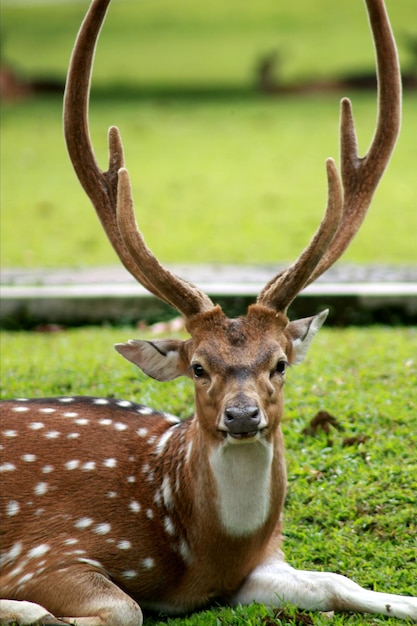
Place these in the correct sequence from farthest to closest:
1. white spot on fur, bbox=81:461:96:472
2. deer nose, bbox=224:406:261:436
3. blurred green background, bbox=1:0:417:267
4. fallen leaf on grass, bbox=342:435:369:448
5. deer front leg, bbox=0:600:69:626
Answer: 1. blurred green background, bbox=1:0:417:267
2. fallen leaf on grass, bbox=342:435:369:448
3. white spot on fur, bbox=81:461:96:472
4. deer front leg, bbox=0:600:69:626
5. deer nose, bbox=224:406:261:436

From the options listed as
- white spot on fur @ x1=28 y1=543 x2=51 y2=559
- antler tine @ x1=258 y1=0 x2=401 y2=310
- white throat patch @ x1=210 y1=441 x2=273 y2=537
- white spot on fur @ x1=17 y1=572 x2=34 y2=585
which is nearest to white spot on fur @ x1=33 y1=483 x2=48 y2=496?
white spot on fur @ x1=28 y1=543 x2=51 y2=559

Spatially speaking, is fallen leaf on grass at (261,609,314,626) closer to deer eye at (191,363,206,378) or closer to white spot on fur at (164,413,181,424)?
deer eye at (191,363,206,378)

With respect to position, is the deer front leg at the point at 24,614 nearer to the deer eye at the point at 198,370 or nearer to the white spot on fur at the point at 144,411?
the deer eye at the point at 198,370

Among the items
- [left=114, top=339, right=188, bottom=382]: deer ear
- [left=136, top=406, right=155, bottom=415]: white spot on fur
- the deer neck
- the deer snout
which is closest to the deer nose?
the deer snout

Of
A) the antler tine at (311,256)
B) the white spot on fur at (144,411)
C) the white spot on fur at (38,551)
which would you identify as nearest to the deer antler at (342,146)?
the antler tine at (311,256)

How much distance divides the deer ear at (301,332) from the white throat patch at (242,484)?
45cm

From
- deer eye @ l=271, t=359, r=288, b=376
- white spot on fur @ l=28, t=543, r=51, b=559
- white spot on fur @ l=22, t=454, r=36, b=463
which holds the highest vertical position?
deer eye @ l=271, t=359, r=288, b=376

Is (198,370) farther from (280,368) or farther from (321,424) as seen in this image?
(321,424)

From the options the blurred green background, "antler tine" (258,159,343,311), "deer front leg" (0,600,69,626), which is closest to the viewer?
"deer front leg" (0,600,69,626)

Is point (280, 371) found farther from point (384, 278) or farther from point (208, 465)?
point (384, 278)

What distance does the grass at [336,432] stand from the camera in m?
4.89

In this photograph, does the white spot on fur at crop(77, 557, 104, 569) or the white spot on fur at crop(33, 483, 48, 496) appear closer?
the white spot on fur at crop(77, 557, 104, 569)

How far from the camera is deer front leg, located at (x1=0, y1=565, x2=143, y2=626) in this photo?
13.9ft

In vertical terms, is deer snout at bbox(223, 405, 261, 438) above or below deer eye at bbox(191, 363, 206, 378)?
below
